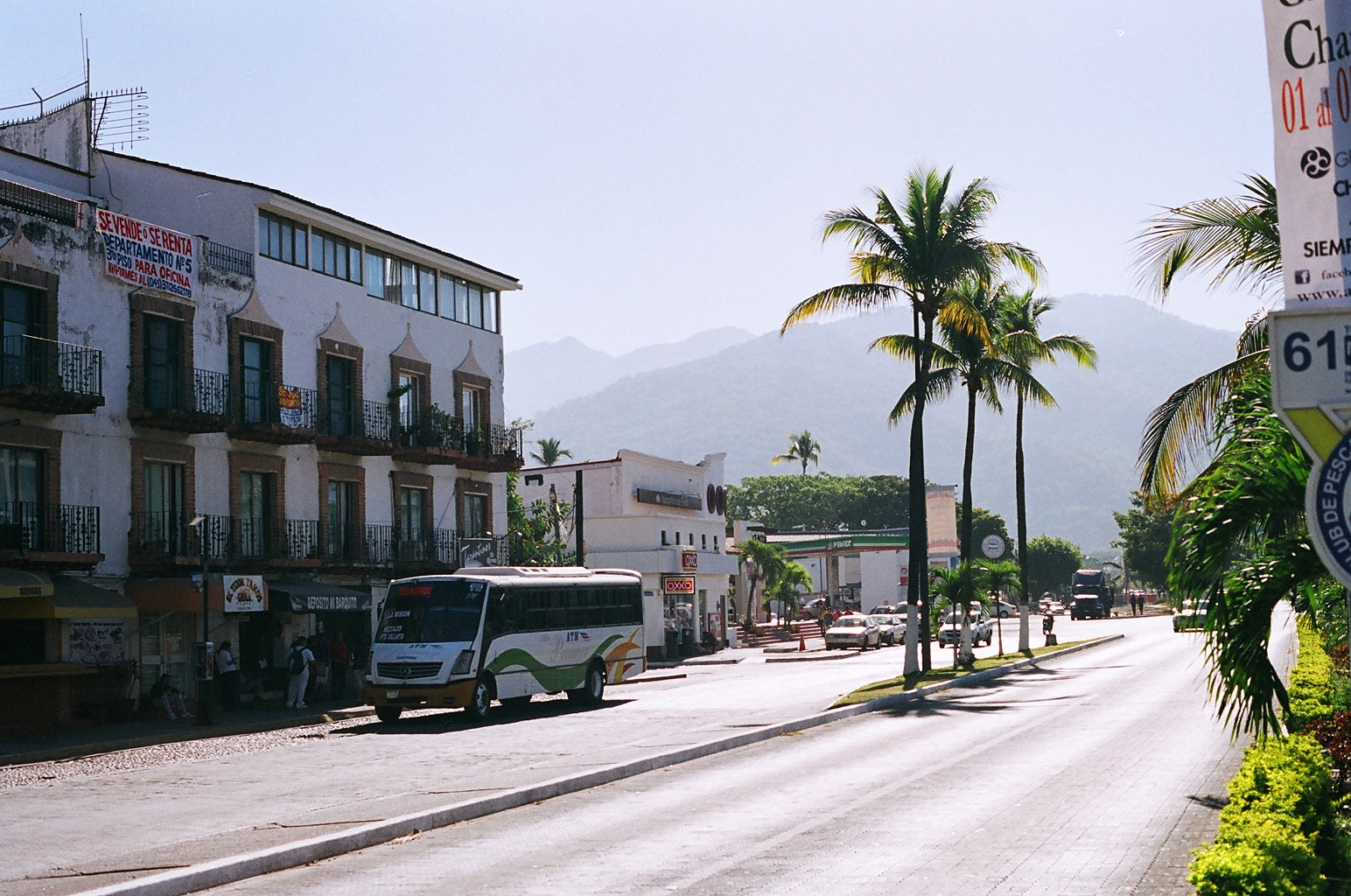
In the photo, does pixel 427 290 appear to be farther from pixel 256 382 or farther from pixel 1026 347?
pixel 1026 347

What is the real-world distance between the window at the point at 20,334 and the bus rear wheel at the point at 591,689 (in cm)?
1406

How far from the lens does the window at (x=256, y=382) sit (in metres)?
36.1

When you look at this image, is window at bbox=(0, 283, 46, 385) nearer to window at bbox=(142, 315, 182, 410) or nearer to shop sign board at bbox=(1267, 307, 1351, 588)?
window at bbox=(142, 315, 182, 410)

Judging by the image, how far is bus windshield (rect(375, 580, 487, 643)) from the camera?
96.8ft

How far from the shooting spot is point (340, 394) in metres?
40.5

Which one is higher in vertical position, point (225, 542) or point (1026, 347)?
point (1026, 347)

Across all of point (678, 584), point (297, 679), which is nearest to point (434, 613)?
point (297, 679)

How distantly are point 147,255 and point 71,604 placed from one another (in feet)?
29.0

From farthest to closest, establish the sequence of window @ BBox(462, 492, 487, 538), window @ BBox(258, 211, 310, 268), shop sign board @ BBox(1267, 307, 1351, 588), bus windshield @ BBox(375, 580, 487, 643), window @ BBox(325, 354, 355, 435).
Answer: window @ BBox(462, 492, 487, 538) < window @ BBox(325, 354, 355, 435) < window @ BBox(258, 211, 310, 268) < bus windshield @ BBox(375, 580, 487, 643) < shop sign board @ BBox(1267, 307, 1351, 588)

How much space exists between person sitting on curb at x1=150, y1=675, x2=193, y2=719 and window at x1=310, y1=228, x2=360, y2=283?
43.9 ft

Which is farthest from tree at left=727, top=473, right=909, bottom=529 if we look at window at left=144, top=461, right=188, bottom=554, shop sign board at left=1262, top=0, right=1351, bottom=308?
shop sign board at left=1262, top=0, right=1351, bottom=308

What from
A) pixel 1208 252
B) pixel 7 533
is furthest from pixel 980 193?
pixel 7 533

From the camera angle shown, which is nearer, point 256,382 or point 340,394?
point 256,382

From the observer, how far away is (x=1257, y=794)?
9734mm
